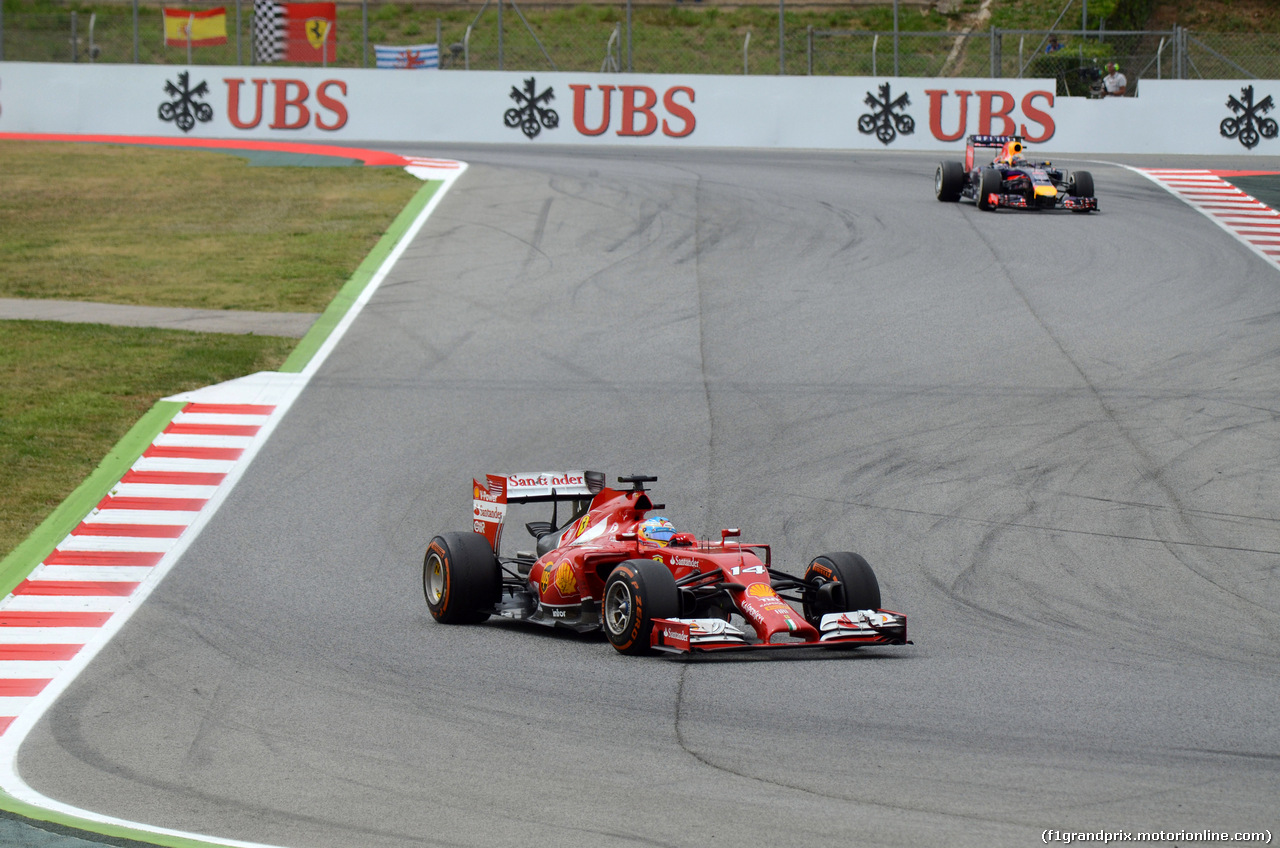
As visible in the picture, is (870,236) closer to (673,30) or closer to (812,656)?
(812,656)

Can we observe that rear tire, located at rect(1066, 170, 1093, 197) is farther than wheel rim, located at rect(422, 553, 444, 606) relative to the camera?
Yes

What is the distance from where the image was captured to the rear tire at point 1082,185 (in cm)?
2461

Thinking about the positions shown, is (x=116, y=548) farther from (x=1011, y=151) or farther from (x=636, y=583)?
(x=1011, y=151)

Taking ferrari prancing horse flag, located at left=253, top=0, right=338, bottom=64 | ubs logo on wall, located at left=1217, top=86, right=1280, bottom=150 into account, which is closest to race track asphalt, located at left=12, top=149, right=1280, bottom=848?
ubs logo on wall, located at left=1217, top=86, right=1280, bottom=150

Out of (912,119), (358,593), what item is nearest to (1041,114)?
(912,119)

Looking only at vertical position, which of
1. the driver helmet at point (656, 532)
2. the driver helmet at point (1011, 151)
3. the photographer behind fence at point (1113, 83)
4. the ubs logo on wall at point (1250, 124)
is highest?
the photographer behind fence at point (1113, 83)

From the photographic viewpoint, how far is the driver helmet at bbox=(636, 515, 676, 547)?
30.0 feet

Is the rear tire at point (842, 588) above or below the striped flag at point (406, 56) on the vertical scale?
below

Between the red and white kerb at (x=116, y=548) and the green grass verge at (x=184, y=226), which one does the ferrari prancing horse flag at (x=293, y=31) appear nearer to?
the green grass verge at (x=184, y=226)

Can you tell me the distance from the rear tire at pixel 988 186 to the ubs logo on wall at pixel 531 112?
39.4 ft

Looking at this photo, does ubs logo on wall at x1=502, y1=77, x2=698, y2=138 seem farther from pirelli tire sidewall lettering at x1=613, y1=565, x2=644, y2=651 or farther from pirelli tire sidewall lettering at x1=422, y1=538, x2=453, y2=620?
pirelli tire sidewall lettering at x1=613, y1=565, x2=644, y2=651

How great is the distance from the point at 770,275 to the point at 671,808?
15.0 metres

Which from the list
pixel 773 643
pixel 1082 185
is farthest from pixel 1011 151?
pixel 773 643

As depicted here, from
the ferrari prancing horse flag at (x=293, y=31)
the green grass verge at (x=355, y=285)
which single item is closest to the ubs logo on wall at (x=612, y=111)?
the ferrari prancing horse flag at (x=293, y=31)
